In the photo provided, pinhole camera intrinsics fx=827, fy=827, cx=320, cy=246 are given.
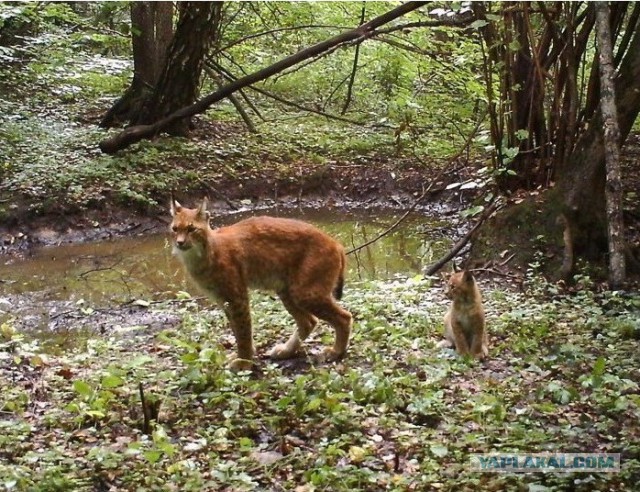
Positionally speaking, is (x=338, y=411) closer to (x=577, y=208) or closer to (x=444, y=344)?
(x=444, y=344)

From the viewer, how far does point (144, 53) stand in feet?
52.8

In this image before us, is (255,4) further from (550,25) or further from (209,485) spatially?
(209,485)

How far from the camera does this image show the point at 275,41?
20359mm

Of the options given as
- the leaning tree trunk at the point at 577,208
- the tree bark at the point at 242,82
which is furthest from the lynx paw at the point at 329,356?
the tree bark at the point at 242,82

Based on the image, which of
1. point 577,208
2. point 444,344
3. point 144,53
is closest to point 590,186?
point 577,208

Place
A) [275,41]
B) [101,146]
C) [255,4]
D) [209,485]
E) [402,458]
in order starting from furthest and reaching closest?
[275,41]
[255,4]
[101,146]
[402,458]
[209,485]

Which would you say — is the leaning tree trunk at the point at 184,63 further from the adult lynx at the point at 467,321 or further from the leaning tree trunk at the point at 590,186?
the adult lynx at the point at 467,321

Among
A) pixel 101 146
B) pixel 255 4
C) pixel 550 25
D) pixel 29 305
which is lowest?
pixel 29 305

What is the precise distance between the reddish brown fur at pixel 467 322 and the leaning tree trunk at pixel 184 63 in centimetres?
930

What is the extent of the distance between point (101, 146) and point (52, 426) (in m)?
9.72

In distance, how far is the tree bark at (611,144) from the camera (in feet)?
26.0

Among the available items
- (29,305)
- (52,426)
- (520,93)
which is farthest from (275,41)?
(52,426)

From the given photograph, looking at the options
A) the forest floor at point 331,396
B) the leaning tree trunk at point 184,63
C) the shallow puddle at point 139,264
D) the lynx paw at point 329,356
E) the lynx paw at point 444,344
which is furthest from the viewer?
the leaning tree trunk at point 184,63

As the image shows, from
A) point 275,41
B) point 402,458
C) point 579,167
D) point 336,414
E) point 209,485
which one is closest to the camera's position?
point 209,485
